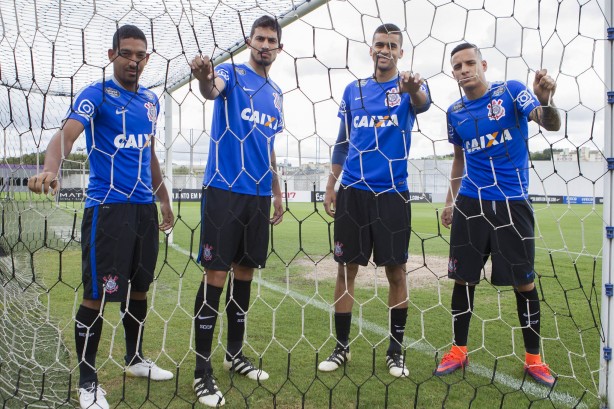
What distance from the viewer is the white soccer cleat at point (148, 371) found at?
2621 millimetres

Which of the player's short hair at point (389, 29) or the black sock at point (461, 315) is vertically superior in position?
the player's short hair at point (389, 29)

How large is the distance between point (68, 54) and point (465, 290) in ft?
12.5

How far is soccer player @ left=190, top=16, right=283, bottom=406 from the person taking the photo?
2443 mm

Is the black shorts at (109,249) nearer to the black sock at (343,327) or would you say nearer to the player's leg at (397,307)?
the black sock at (343,327)

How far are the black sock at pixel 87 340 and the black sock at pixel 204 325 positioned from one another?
46cm

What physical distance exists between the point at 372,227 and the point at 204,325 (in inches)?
41.2

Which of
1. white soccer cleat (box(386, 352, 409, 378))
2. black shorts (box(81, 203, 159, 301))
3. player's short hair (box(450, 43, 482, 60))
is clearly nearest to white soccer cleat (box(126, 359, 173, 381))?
black shorts (box(81, 203, 159, 301))

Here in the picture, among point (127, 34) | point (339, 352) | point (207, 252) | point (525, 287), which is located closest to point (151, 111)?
point (127, 34)

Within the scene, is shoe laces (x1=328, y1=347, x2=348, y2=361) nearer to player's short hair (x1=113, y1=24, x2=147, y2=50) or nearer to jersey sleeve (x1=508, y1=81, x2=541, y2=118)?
jersey sleeve (x1=508, y1=81, x2=541, y2=118)

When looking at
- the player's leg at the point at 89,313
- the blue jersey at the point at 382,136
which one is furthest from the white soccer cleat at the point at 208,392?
the blue jersey at the point at 382,136

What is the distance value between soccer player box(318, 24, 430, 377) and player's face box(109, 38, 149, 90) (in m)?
1.14

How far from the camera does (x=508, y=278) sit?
8.81ft

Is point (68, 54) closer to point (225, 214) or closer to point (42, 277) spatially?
point (42, 277)

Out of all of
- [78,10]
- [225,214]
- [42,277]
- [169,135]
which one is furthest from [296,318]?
[169,135]
